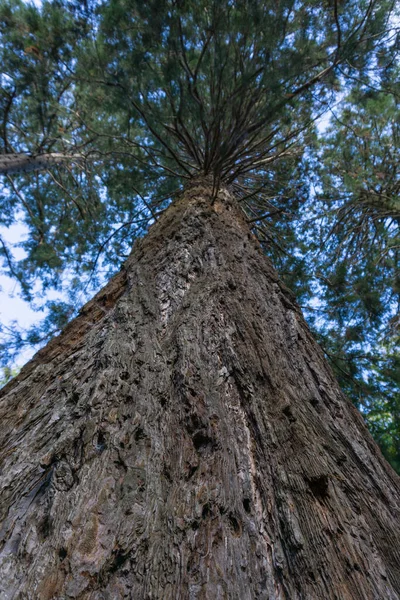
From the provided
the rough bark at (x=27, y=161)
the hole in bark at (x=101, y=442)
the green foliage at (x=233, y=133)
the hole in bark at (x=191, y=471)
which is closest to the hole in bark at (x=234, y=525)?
the hole in bark at (x=191, y=471)

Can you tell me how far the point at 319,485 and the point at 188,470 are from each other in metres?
0.36

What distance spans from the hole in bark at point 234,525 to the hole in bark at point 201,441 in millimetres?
212

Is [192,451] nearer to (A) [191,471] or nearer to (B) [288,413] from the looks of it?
(A) [191,471]

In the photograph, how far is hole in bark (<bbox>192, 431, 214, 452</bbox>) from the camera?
1139 millimetres

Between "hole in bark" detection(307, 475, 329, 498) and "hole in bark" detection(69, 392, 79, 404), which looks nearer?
"hole in bark" detection(307, 475, 329, 498)

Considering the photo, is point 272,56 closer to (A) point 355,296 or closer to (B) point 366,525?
(A) point 355,296

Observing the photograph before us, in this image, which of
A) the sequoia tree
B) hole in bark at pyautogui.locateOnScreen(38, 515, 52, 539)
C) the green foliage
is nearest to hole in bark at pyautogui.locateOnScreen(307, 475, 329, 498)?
the sequoia tree

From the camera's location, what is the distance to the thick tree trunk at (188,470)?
83cm

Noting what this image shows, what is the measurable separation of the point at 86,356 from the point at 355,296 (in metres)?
4.18

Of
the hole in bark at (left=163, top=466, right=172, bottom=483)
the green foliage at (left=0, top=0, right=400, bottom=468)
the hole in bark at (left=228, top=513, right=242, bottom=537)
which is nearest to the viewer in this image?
the hole in bark at (left=228, top=513, right=242, bottom=537)

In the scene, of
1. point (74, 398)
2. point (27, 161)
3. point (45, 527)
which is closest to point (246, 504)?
point (45, 527)

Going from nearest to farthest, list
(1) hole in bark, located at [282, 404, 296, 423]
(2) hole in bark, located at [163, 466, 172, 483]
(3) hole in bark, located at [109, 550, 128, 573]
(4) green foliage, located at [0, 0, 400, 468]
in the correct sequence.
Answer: (3) hole in bark, located at [109, 550, 128, 573] < (2) hole in bark, located at [163, 466, 172, 483] < (1) hole in bark, located at [282, 404, 296, 423] < (4) green foliage, located at [0, 0, 400, 468]

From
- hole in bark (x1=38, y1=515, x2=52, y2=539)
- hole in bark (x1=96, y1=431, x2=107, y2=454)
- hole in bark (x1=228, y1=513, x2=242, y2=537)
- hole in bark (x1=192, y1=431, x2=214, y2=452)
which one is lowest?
hole in bark (x1=38, y1=515, x2=52, y2=539)

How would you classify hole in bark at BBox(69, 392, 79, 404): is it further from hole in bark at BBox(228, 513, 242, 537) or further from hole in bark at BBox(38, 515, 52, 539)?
hole in bark at BBox(228, 513, 242, 537)
